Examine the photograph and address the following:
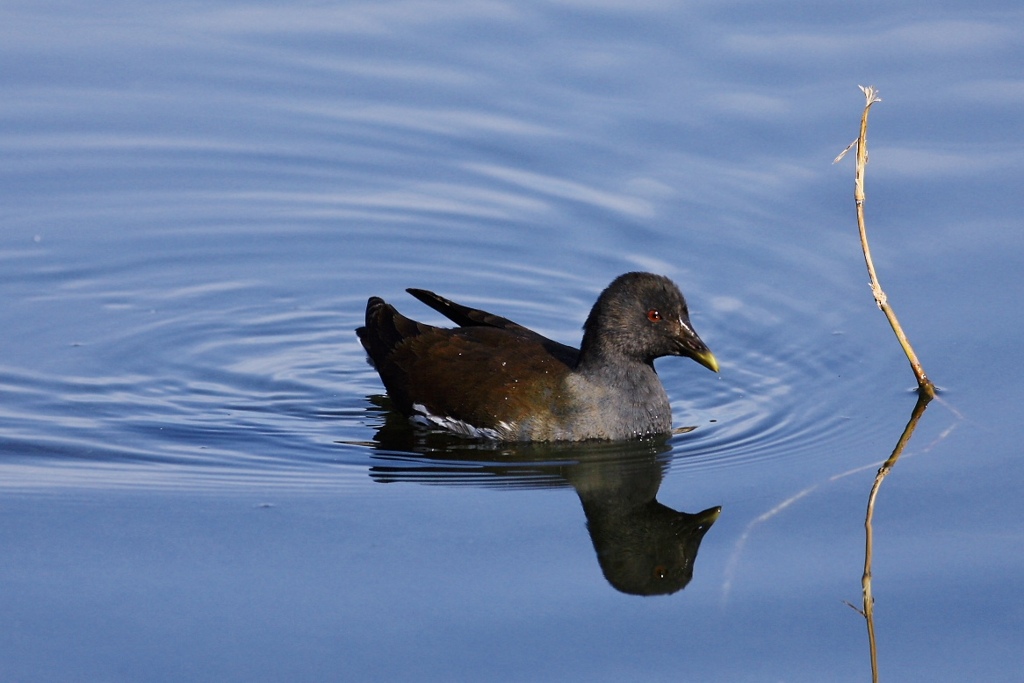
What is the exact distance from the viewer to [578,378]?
8.78m

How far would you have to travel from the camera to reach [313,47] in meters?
12.9

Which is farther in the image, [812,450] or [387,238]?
[387,238]

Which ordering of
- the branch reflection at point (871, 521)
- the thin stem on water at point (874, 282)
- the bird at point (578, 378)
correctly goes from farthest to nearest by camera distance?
the bird at point (578, 378)
the thin stem on water at point (874, 282)
the branch reflection at point (871, 521)

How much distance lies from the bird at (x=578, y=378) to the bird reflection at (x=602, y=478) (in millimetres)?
103

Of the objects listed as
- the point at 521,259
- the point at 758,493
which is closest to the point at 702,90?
the point at 521,259

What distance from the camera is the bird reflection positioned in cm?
697

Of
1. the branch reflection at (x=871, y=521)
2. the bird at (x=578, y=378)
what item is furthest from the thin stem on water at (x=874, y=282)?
the bird at (x=578, y=378)

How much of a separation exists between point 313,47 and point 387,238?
8.52 feet

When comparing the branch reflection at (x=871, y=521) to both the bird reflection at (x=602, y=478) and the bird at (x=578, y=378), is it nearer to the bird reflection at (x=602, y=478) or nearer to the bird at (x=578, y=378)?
the bird reflection at (x=602, y=478)

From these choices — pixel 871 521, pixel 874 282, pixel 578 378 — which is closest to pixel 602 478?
pixel 578 378

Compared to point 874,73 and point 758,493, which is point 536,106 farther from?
point 758,493

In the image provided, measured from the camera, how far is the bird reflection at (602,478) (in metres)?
6.97

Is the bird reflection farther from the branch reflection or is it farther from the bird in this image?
the branch reflection

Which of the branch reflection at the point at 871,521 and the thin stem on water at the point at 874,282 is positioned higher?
the thin stem on water at the point at 874,282
